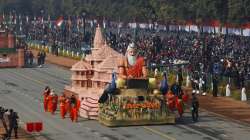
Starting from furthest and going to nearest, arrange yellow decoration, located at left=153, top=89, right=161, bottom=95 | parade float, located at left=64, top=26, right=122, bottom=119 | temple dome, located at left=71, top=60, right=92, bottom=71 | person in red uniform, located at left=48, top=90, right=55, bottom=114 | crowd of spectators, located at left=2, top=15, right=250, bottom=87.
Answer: crowd of spectators, located at left=2, top=15, right=250, bottom=87, temple dome, located at left=71, top=60, right=92, bottom=71, person in red uniform, located at left=48, top=90, right=55, bottom=114, parade float, located at left=64, top=26, right=122, bottom=119, yellow decoration, located at left=153, top=89, right=161, bottom=95

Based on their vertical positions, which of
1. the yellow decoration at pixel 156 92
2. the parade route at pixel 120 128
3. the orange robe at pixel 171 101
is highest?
the yellow decoration at pixel 156 92

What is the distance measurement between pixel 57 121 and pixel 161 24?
8536cm

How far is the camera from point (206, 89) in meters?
46.7

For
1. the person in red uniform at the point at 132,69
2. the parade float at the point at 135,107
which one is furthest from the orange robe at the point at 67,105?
the person in red uniform at the point at 132,69

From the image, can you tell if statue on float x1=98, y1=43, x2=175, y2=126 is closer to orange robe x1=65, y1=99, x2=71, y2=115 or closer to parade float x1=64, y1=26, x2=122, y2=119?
parade float x1=64, y1=26, x2=122, y2=119

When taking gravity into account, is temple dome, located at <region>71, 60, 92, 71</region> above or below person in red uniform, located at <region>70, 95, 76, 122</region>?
above

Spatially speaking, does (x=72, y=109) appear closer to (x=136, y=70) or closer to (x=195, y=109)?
(x=136, y=70)

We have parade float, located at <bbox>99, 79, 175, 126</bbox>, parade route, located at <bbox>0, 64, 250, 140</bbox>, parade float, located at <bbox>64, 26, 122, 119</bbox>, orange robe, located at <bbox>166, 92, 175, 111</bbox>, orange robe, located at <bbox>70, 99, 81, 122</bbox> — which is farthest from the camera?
parade float, located at <bbox>64, 26, 122, 119</bbox>

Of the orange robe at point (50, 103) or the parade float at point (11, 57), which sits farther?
the parade float at point (11, 57)

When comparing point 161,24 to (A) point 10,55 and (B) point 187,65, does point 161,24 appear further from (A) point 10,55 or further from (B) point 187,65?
(B) point 187,65

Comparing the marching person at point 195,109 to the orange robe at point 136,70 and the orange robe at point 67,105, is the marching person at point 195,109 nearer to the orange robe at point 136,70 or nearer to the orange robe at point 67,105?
the orange robe at point 136,70

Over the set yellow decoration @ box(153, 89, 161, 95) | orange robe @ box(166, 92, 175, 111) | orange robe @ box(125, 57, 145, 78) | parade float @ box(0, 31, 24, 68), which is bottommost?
orange robe @ box(166, 92, 175, 111)

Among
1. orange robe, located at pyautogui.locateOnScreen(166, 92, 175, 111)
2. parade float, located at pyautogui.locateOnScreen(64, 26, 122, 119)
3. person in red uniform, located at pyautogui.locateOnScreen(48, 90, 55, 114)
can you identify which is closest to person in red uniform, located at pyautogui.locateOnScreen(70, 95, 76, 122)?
parade float, located at pyautogui.locateOnScreen(64, 26, 122, 119)

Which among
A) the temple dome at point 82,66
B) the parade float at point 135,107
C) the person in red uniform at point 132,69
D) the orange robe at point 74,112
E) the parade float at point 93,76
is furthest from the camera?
the temple dome at point 82,66
